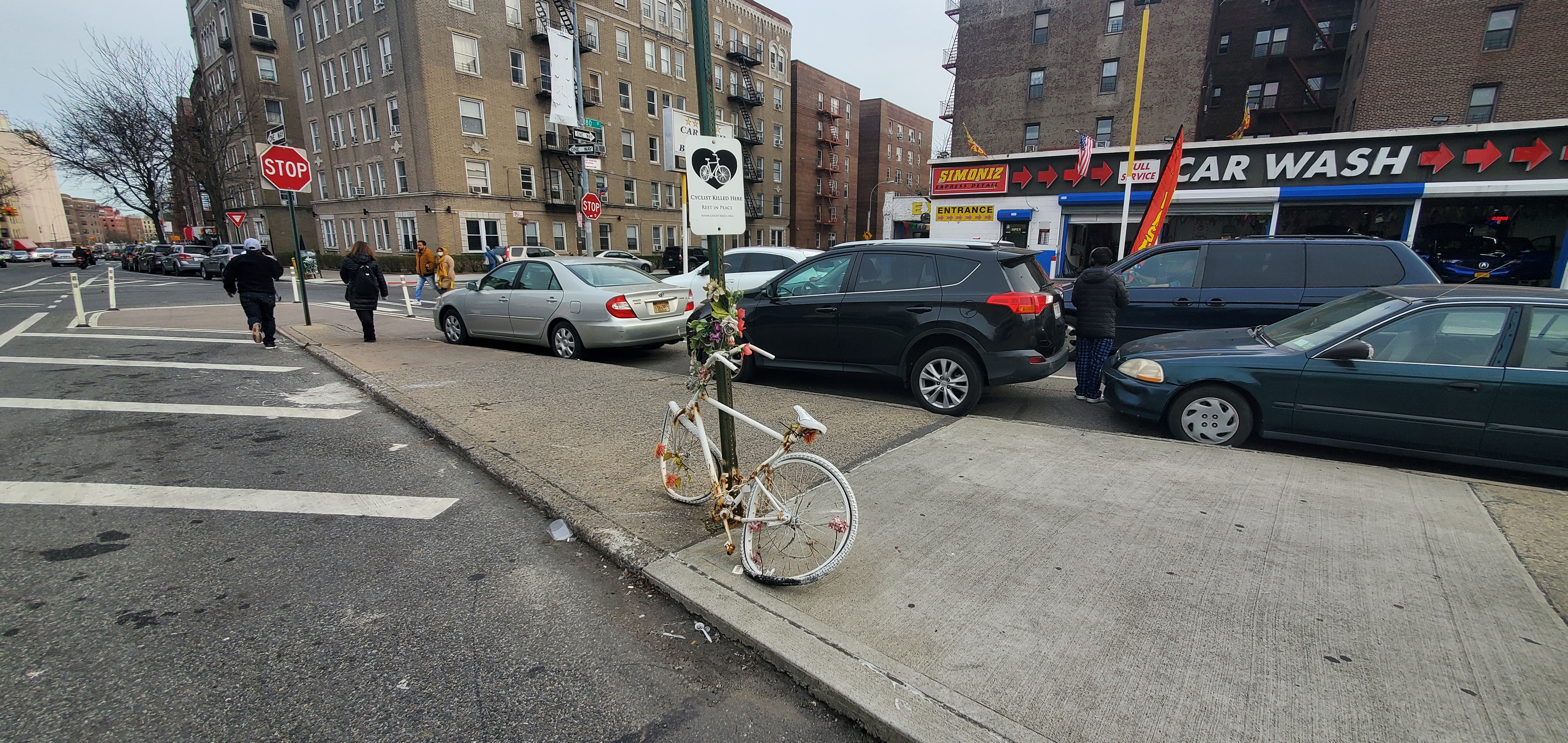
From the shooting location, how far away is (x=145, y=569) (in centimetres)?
322

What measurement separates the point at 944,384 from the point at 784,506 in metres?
3.63

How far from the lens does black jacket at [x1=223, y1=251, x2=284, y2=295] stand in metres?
9.09

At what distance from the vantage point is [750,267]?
12.0 m

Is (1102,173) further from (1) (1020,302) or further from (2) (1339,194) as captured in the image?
(1) (1020,302)

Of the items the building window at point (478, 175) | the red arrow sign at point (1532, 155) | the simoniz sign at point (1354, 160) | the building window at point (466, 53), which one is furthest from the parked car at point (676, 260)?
the red arrow sign at point (1532, 155)

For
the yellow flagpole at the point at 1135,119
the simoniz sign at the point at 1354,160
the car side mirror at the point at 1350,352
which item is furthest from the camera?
the simoniz sign at the point at 1354,160

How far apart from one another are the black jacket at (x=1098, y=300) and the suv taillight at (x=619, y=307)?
18.0ft

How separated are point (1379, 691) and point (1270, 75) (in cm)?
3956

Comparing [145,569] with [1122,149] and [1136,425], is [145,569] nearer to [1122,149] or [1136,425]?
[1136,425]

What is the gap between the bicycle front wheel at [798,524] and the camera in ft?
9.76

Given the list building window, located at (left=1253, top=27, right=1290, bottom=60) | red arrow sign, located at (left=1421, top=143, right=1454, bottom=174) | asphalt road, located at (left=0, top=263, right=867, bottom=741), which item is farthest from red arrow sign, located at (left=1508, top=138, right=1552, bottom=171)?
asphalt road, located at (left=0, top=263, right=867, bottom=741)

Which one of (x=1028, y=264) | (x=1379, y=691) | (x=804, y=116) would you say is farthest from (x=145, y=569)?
(x=804, y=116)

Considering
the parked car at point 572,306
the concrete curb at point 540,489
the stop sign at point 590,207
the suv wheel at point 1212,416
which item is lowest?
the concrete curb at point 540,489

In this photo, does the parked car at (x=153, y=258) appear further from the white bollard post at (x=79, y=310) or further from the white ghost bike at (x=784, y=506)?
the white ghost bike at (x=784, y=506)
